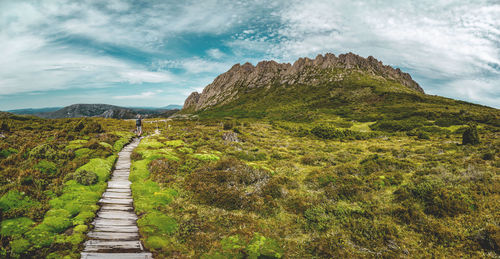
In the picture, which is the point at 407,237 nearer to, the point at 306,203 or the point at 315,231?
the point at 315,231

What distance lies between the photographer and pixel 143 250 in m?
7.03

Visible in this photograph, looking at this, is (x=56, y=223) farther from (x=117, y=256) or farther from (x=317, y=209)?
(x=317, y=209)

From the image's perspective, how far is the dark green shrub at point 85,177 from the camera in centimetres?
1106

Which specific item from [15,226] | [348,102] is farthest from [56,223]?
[348,102]

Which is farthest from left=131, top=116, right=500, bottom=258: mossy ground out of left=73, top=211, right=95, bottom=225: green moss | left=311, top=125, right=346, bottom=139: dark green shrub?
left=311, top=125, right=346, bottom=139: dark green shrub

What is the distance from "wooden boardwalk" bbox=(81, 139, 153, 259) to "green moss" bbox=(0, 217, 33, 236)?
1.91 m

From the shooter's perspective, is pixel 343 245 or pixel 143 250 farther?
pixel 343 245

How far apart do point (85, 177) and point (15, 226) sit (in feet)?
14.9

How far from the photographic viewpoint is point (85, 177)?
1127 centimetres

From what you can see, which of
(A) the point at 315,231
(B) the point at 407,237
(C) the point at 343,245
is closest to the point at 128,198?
(A) the point at 315,231

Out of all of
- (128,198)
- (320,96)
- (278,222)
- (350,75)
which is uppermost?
(350,75)

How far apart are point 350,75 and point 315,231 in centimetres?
19806

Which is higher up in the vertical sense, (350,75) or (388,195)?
(350,75)

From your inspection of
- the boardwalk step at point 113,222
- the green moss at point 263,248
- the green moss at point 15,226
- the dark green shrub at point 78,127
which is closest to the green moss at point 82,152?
the green moss at point 15,226
